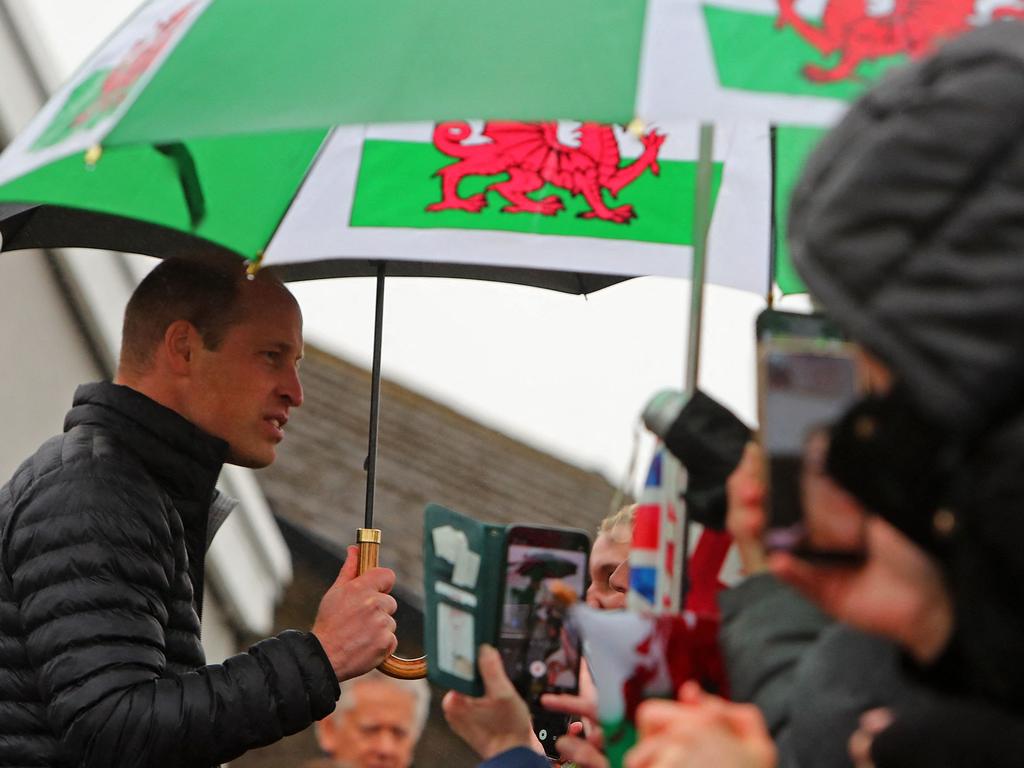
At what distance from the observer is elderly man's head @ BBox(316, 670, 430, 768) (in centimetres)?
616

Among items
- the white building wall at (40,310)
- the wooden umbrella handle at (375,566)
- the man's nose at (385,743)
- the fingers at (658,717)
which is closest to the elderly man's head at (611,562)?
the wooden umbrella handle at (375,566)

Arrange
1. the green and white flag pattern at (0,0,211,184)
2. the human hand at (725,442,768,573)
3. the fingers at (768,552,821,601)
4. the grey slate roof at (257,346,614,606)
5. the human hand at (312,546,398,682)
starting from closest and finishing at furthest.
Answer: the fingers at (768,552,821,601), the human hand at (725,442,768,573), the green and white flag pattern at (0,0,211,184), the human hand at (312,546,398,682), the grey slate roof at (257,346,614,606)

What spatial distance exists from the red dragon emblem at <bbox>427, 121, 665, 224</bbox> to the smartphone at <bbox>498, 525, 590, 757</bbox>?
1.54 metres

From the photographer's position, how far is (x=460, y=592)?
6.77 ft

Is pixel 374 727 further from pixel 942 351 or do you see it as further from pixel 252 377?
pixel 942 351

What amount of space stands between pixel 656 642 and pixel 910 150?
0.75m

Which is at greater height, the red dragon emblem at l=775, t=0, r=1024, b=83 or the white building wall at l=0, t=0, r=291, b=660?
the red dragon emblem at l=775, t=0, r=1024, b=83

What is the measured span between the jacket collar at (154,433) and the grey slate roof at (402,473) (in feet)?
21.1

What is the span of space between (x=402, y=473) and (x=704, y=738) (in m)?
12.4

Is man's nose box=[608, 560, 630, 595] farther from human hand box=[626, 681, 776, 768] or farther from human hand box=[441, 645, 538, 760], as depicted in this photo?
human hand box=[626, 681, 776, 768]

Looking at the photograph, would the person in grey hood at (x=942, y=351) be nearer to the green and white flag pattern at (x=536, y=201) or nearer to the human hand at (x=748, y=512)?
the human hand at (x=748, y=512)

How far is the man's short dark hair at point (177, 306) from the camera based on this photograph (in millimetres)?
3207

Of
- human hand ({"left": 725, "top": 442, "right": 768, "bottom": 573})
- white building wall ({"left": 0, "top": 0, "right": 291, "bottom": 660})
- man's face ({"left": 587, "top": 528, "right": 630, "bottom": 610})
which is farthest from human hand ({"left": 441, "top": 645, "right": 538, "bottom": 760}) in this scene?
white building wall ({"left": 0, "top": 0, "right": 291, "bottom": 660})

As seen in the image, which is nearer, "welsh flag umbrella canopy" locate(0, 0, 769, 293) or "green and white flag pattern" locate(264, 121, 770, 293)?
"welsh flag umbrella canopy" locate(0, 0, 769, 293)
